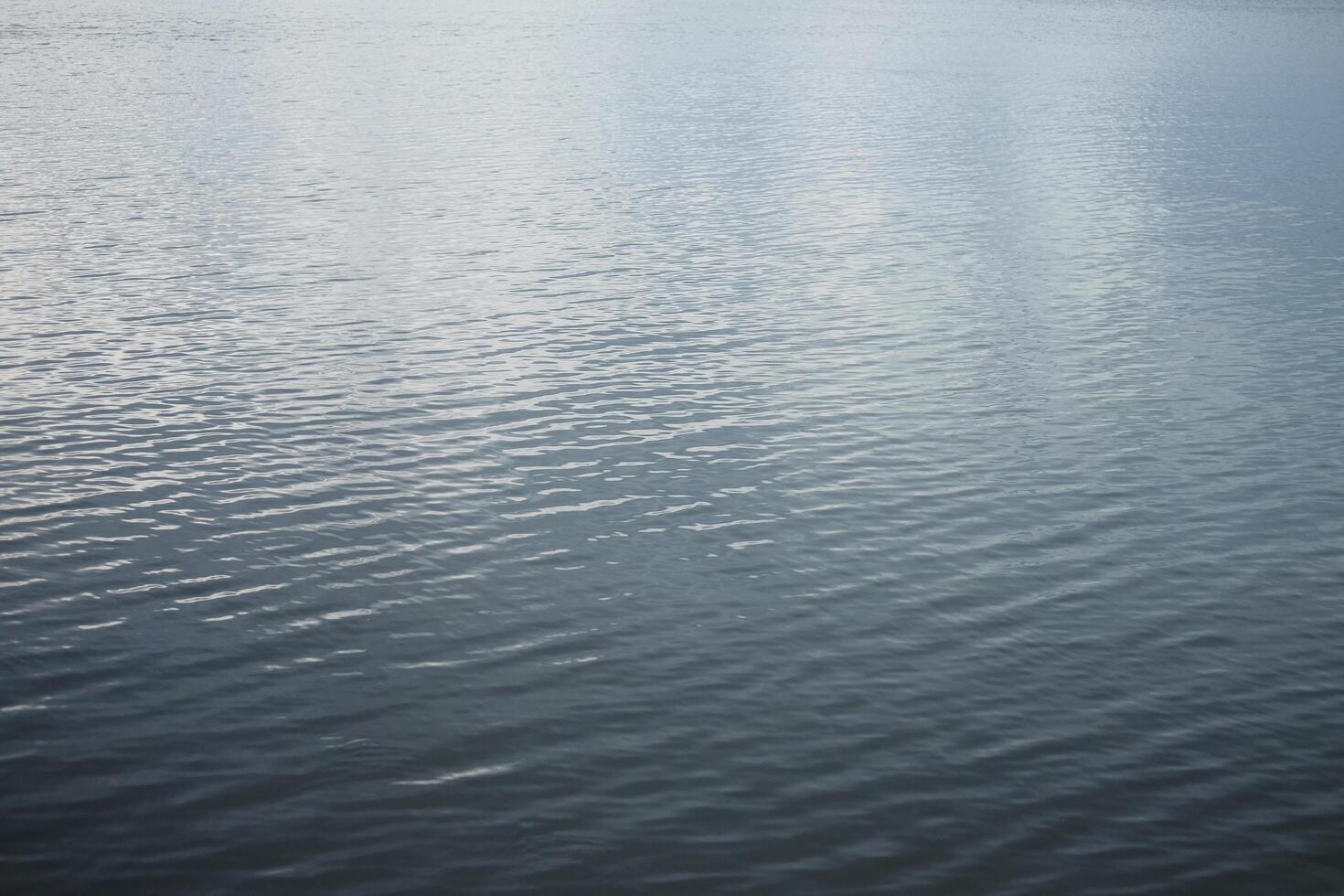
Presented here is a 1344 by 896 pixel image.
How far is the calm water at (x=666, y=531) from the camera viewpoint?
11633 mm

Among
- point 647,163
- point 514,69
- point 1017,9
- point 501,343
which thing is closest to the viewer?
point 501,343

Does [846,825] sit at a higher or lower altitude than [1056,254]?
lower

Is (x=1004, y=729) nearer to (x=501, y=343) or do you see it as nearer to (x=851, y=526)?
(x=851, y=526)

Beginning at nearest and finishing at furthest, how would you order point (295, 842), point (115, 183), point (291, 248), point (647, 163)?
1. point (295, 842)
2. point (291, 248)
3. point (115, 183)
4. point (647, 163)

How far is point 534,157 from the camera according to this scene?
47.1 m

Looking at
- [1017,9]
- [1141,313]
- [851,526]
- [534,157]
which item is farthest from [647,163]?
[1017,9]

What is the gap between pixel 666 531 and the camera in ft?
57.6

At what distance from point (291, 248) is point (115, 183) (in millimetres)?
9484

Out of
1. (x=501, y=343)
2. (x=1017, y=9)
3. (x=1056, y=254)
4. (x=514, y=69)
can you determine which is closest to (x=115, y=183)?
(x=501, y=343)

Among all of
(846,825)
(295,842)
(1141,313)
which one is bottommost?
(846,825)

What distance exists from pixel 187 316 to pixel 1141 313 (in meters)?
18.0

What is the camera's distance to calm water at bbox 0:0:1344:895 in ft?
38.2

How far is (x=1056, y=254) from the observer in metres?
33.7

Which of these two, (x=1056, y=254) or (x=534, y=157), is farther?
(x=534, y=157)
